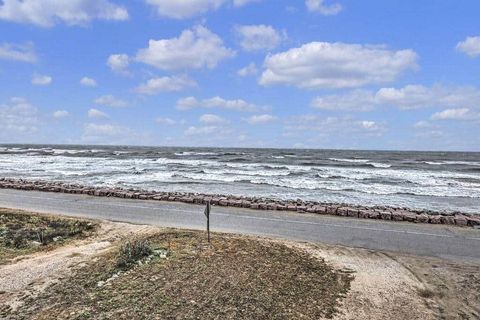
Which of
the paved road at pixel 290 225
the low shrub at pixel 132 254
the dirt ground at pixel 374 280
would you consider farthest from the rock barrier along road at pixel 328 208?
the dirt ground at pixel 374 280

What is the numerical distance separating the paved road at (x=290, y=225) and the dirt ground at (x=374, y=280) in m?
1.03

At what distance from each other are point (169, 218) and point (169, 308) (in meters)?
7.59

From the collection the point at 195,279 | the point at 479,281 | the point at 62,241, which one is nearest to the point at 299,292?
the point at 195,279

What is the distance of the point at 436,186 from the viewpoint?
28.1m

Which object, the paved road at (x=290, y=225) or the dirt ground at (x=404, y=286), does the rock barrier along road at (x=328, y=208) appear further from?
the dirt ground at (x=404, y=286)

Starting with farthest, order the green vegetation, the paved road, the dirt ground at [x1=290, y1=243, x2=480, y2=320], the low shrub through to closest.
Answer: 1. the paved road
2. the green vegetation
3. the low shrub
4. the dirt ground at [x1=290, y1=243, x2=480, y2=320]

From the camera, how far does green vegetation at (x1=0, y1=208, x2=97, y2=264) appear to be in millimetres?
9594

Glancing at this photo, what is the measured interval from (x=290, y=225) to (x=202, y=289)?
629 centimetres

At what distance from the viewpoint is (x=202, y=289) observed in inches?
263

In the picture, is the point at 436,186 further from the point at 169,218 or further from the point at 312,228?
the point at 169,218

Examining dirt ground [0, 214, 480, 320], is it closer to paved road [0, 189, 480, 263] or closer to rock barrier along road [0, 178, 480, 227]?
paved road [0, 189, 480, 263]

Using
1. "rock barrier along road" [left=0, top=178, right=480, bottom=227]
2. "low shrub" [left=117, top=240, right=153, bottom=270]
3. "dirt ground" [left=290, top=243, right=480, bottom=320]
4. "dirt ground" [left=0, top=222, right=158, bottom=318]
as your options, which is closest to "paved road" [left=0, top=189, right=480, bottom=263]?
"rock barrier along road" [left=0, top=178, right=480, bottom=227]

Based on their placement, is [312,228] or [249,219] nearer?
[312,228]

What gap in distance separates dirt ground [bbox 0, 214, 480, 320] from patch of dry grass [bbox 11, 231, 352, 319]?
29cm
